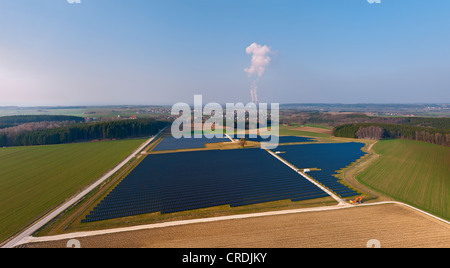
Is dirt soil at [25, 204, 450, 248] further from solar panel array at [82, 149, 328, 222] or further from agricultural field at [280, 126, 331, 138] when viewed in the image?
agricultural field at [280, 126, 331, 138]

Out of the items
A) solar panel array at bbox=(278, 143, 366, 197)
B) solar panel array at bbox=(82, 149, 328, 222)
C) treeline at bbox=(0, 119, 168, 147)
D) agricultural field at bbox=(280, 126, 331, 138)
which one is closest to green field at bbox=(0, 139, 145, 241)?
solar panel array at bbox=(82, 149, 328, 222)

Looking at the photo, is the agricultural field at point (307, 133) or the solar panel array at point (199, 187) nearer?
the solar panel array at point (199, 187)

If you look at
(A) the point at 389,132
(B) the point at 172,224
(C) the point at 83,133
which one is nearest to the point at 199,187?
(B) the point at 172,224

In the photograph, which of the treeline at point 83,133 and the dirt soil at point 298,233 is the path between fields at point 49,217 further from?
the treeline at point 83,133

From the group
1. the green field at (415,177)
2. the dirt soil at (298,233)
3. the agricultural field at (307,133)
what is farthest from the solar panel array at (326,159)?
the agricultural field at (307,133)
